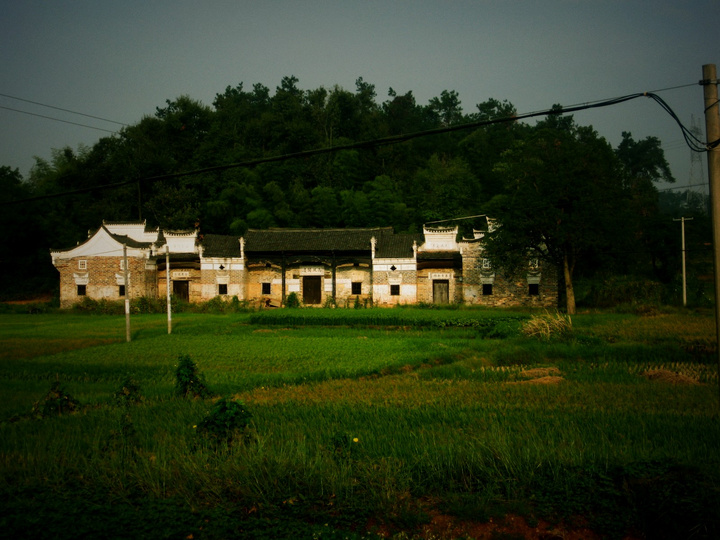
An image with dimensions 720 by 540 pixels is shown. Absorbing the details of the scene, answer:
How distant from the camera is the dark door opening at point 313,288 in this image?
32.5 m

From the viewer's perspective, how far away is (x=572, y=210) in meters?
25.5

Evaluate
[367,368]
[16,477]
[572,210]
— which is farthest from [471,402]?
[572,210]

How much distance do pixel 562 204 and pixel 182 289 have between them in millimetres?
23660

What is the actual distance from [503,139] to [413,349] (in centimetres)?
3924

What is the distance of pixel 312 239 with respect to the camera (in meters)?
32.4

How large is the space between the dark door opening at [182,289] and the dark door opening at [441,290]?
52.3ft

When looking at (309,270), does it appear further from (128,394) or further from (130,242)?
(128,394)

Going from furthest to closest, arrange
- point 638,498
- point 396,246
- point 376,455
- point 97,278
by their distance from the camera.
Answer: point 396,246, point 97,278, point 376,455, point 638,498

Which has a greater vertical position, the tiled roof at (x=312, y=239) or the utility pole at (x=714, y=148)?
the tiled roof at (x=312, y=239)

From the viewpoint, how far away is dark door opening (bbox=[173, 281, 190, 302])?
33.1 metres

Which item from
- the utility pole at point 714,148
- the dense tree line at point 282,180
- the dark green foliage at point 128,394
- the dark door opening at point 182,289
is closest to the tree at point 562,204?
the dense tree line at point 282,180

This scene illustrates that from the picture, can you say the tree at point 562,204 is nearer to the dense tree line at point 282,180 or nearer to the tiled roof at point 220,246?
the dense tree line at point 282,180

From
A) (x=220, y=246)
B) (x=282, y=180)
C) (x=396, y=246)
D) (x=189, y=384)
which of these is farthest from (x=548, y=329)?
(x=282, y=180)

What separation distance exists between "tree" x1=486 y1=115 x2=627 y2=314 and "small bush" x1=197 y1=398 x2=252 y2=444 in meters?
22.4
